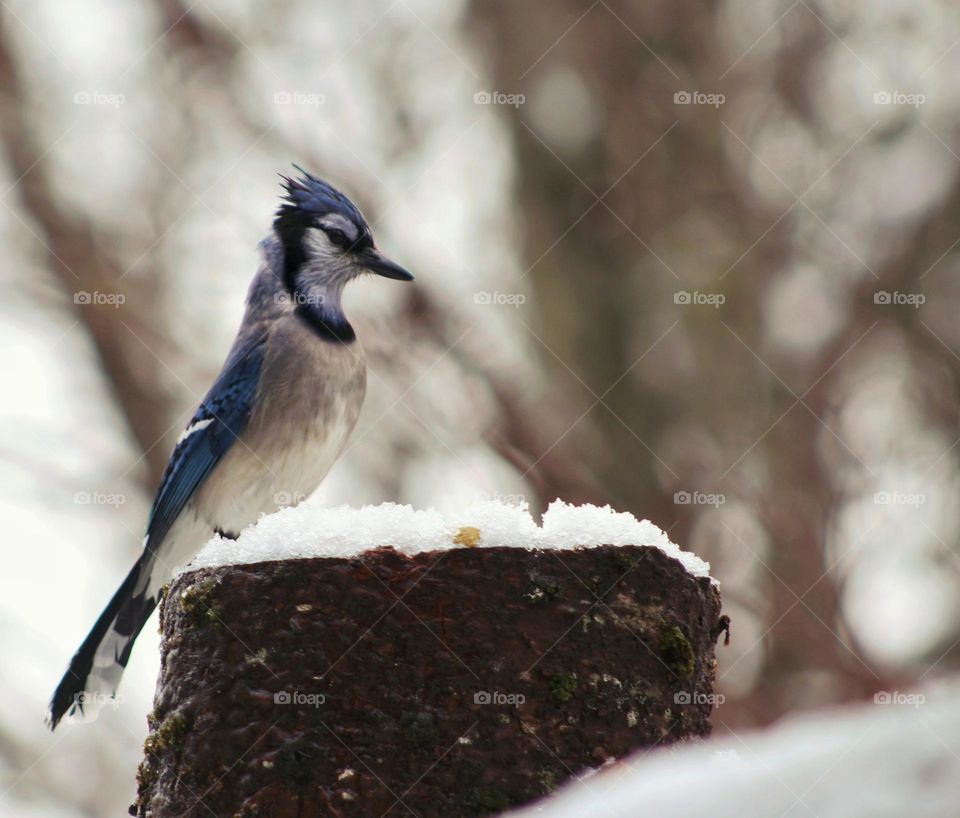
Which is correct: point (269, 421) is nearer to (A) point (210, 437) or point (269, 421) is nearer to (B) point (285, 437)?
(B) point (285, 437)

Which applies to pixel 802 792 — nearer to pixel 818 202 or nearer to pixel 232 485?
pixel 232 485

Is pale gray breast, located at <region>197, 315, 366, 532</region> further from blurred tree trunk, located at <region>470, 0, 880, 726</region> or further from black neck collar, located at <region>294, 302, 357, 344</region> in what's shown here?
blurred tree trunk, located at <region>470, 0, 880, 726</region>

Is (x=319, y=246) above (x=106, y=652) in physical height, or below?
above

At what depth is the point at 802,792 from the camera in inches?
40.5

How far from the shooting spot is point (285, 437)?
3979mm

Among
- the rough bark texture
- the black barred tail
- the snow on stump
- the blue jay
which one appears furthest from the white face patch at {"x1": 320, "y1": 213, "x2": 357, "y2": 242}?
the rough bark texture

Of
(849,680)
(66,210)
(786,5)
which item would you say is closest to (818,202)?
(786,5)

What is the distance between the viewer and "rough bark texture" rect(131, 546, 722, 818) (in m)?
2.46

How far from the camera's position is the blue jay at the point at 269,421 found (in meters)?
3.92

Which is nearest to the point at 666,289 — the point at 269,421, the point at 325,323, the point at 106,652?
the point at 325,323

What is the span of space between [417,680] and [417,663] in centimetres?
3

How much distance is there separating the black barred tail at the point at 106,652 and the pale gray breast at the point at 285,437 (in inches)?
13.3

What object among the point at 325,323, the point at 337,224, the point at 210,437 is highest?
the point at 337,224

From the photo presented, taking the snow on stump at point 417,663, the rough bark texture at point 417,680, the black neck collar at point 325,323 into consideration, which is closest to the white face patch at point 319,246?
the black neck collar at point 325,323
